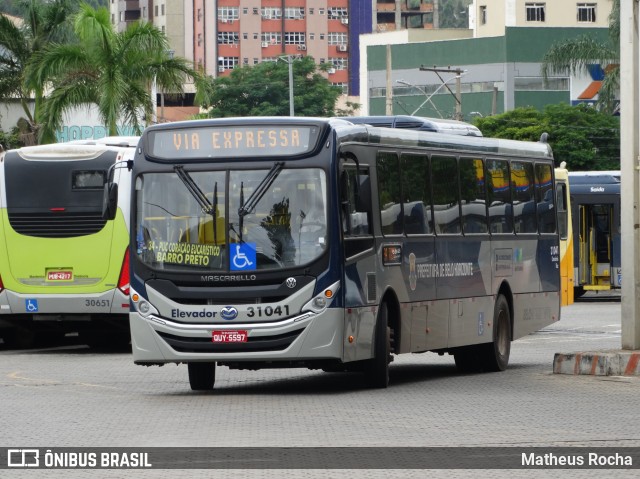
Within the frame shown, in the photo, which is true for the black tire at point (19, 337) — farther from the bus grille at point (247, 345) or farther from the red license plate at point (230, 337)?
the red license plate at point (230, 337)

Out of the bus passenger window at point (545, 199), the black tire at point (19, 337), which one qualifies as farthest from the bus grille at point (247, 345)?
the black tire at point (19, 337)

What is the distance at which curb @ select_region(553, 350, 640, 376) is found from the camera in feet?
60.3

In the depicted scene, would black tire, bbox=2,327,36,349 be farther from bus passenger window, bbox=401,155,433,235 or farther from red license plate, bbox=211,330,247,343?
red license plate, bbox=211,330,247,343

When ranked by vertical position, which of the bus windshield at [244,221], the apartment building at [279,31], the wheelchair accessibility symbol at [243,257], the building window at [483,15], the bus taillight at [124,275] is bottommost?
Result: the bus taillight at [124,275]

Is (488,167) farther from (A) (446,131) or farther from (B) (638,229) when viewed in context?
(B) (638,229)

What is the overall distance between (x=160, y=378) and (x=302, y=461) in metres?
8.88

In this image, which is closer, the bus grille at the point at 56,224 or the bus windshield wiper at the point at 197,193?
the bus windshield wiper at the point at 197,193

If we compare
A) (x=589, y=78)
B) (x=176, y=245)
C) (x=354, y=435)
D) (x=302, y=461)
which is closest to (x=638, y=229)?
(x=176, y=245)

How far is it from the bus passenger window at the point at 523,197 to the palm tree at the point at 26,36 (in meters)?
28.3

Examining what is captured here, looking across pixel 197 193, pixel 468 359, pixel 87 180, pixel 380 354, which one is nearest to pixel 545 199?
pixel 468 359

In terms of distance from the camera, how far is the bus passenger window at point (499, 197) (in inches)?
832

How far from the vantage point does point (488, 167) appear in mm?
21141

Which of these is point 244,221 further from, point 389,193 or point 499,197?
point 499,197

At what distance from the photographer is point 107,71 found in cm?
4041
